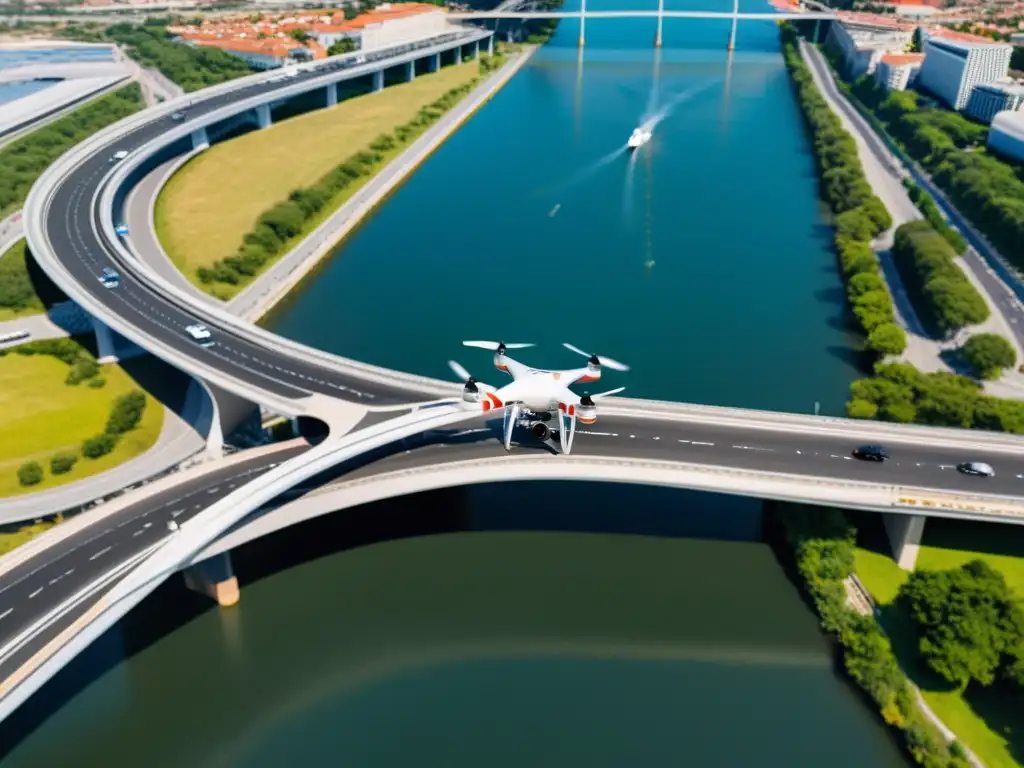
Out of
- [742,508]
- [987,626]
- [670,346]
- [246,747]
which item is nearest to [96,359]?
[246,747]

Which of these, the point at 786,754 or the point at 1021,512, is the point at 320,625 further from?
the point at 1021,512

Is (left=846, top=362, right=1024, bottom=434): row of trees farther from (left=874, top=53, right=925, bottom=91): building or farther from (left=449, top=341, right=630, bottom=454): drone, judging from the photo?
(left=874, top=53, right=925, bottom=91): building

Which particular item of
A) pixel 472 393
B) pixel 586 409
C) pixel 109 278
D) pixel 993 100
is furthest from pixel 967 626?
pixel 993 100

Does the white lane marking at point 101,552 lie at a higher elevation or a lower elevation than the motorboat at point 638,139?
lower

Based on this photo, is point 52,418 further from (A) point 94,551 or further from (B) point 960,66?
(B) point 960,66

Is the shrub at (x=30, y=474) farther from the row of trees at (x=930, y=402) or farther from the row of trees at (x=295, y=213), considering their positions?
→ the row of trees at (x=930, y=402)

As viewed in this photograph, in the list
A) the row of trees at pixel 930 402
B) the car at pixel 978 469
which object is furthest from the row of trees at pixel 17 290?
the car at pixel 978 469

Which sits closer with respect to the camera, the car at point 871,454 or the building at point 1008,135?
the car at point 871,454
